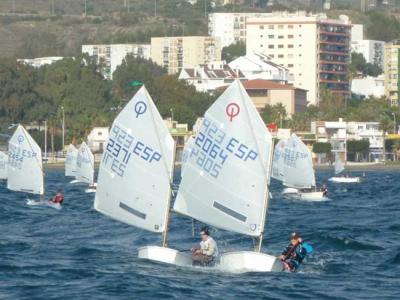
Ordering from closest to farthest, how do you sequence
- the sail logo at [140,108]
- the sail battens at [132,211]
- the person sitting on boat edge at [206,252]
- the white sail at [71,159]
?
the person sitting on boat edge at [206,252], the sail battens at [132,211], the sail logo at [140,108], the white sail at [71,159]

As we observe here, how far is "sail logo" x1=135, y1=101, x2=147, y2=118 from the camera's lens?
54500 mm

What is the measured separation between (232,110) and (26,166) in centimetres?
4963

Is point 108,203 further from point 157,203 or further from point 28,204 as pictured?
point 28,204

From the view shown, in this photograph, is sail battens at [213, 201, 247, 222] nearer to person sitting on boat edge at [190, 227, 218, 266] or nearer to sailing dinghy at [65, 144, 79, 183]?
person sitting on boat edge at [190, 227, 218, 266]

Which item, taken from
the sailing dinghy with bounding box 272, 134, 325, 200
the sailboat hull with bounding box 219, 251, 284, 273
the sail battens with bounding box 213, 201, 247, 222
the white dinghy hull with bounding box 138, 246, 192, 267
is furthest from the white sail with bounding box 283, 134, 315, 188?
the sailboat hull with bounding box 219, 251, 284, 273

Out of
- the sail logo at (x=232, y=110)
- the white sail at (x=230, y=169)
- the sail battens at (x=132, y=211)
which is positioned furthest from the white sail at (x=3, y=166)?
the sail logo at (x=232, y=110)

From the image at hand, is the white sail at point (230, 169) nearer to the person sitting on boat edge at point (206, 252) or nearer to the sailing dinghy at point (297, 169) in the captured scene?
the person sitting on boat edge at point (206, 252)

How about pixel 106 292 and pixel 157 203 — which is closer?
pixel 106 292

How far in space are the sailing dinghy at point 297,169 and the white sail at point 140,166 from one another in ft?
188

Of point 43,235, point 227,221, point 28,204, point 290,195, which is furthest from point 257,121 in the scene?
point 290,195

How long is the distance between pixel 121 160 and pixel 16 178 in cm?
4602

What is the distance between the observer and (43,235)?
70625 mm

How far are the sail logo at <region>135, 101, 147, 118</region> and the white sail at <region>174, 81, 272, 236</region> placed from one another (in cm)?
251

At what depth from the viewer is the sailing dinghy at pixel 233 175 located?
2026 inches
